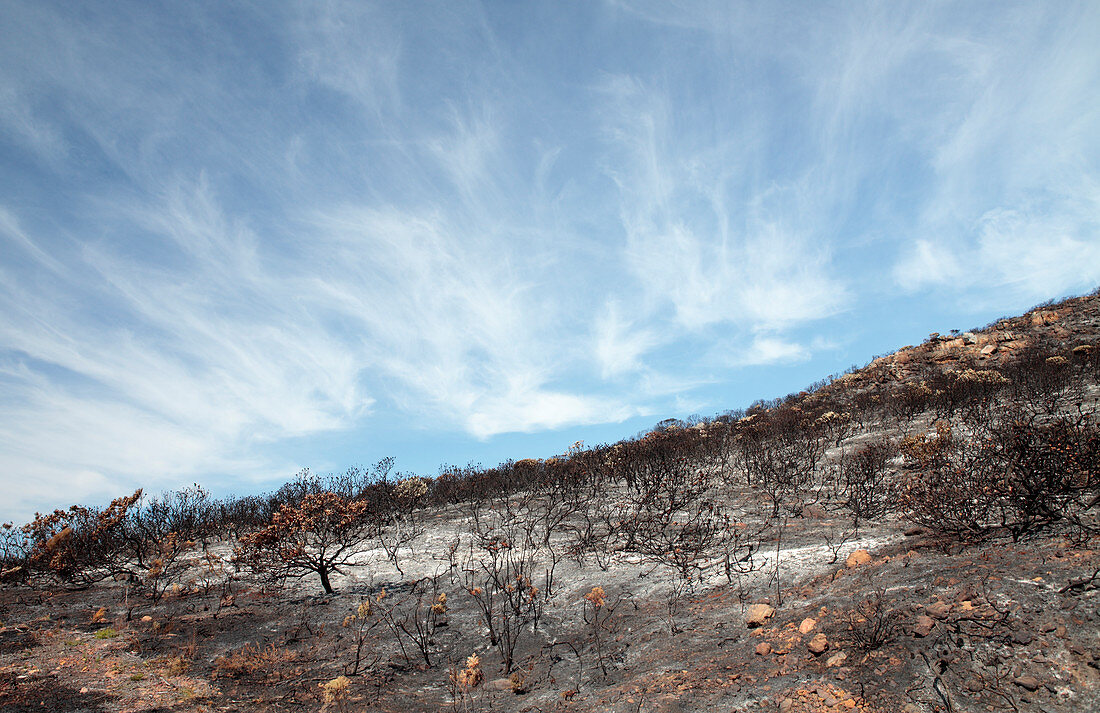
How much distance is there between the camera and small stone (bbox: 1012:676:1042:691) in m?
3.18

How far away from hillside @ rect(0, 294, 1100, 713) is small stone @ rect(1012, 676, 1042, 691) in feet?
0.04

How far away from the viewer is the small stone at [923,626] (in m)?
3.88

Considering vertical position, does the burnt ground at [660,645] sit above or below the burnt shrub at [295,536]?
→ below

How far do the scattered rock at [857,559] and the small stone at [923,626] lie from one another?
2233mm

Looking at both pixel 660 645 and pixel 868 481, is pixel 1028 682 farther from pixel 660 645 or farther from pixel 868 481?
pixel 868 481

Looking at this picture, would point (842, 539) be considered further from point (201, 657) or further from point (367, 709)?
point (201, 657)

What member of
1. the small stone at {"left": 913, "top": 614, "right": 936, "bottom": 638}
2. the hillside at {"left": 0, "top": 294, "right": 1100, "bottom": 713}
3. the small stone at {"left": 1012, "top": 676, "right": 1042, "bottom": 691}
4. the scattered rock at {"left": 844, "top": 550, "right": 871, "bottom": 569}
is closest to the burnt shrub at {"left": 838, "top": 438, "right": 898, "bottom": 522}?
the hillside at {"left": 0, "top": 294, "right": 1100, "bottom": 713}

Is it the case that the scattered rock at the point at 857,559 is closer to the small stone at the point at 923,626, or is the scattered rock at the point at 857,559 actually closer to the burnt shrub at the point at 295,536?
the small stone at the point at 923,626

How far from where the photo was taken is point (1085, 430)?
6.62 meters

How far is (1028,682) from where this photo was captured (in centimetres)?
320

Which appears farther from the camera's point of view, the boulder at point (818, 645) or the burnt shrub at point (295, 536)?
the burnt shrub at point (295, 536)

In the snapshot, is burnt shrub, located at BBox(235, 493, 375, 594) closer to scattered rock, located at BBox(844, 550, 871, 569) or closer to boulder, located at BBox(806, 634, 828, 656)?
boulder, located at BBox(806, 634, 828, 656)

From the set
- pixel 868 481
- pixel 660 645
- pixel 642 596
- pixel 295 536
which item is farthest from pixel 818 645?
pixel 295 536

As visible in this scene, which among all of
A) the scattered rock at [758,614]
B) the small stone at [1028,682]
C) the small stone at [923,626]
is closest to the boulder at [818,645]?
the small stone at [923,626]
